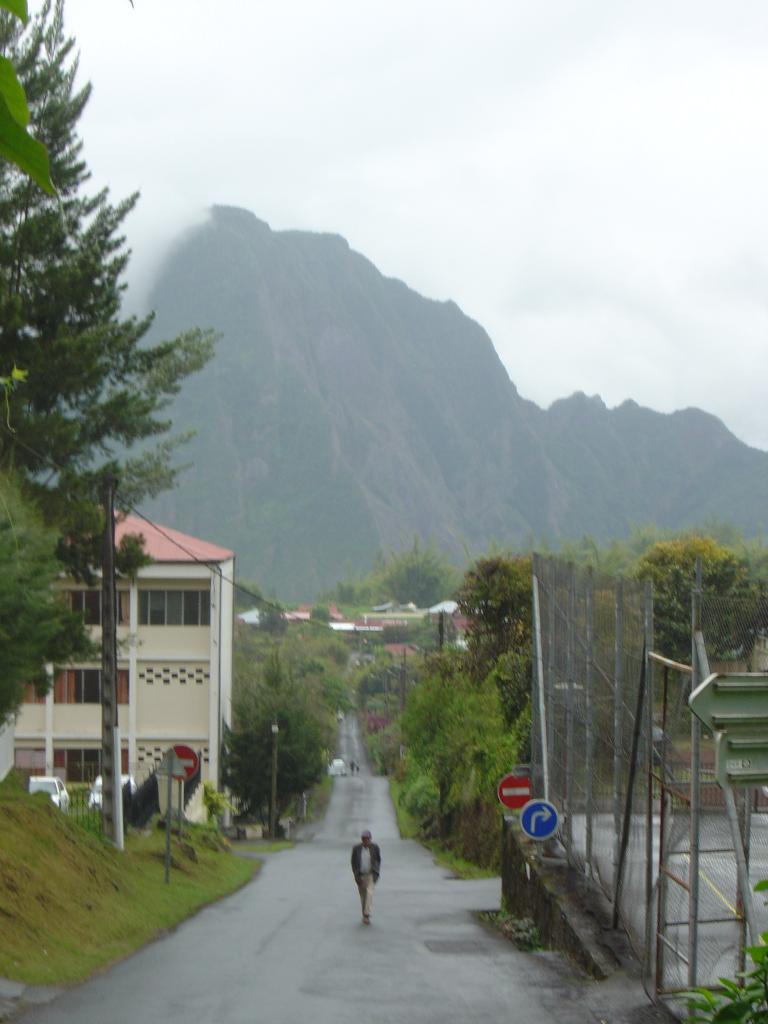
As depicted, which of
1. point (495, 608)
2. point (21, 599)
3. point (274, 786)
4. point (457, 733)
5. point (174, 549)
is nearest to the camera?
point (21, 599)

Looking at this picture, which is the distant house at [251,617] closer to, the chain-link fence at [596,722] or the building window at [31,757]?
the building window at [31,757]

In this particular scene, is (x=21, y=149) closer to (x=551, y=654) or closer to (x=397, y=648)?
(x=551, y=654)

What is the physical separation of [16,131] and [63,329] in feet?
75.5

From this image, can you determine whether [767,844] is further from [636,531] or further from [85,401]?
[636,531]

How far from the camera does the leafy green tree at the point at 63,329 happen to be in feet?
78.4

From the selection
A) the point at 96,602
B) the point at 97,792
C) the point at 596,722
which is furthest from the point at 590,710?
the point at 96,602

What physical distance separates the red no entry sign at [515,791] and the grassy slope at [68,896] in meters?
5.13

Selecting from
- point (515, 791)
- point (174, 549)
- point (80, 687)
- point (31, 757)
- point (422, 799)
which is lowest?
point (422, 799)

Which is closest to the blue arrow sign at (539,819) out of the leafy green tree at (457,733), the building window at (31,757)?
the leafy green tree at (457,733)

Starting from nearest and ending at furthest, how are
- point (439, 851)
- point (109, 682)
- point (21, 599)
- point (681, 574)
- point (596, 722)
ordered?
point (596, 722)
point (21, 599)
point (109, 682)
point (439, 851)
point (681, 574)

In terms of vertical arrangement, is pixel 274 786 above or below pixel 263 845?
above

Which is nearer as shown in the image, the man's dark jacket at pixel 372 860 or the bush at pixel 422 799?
the man's dark jacket at pixel 372 860

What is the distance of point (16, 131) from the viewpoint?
1.84 metres

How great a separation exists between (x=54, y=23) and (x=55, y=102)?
1407 millimetres
